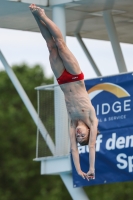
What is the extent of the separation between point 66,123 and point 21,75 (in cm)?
3970

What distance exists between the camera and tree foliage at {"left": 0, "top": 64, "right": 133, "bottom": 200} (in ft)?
171

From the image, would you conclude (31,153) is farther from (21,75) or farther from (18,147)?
(21,75)

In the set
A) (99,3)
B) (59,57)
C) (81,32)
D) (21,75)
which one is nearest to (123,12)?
(99,3)

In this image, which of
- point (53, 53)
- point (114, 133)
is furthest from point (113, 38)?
point (53, 53)

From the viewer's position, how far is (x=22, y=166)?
54781 mm

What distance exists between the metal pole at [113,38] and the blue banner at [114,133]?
2.51 metres

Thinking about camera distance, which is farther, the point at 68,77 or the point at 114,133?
the point at 114,133

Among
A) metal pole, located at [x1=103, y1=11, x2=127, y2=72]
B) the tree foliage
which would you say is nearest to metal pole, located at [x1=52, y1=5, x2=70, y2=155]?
metal pole, located at [x1=103, y1=11, x2=127, y2=72]

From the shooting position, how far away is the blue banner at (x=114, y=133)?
21594 mm

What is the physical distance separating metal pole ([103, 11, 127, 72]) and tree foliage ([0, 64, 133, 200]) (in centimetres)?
2678

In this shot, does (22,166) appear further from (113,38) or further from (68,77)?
(68,77)

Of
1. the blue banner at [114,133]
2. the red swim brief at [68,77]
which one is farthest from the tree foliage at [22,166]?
the red swim brief at [68,77]

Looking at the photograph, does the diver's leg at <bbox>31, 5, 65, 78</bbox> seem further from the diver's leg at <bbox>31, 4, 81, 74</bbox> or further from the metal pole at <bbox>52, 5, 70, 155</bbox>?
the metal pole at <bbox>52, 5, 70, 155</bbox>

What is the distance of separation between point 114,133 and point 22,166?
109 ft
